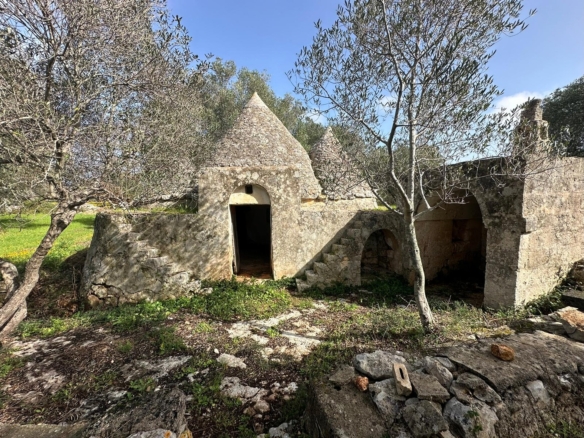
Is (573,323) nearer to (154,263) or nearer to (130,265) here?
(154,263)

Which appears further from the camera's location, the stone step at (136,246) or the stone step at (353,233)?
the stone step at (353,233)

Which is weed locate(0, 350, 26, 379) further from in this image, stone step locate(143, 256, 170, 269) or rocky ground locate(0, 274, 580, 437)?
stone step locate(143, 256, 170, 269)

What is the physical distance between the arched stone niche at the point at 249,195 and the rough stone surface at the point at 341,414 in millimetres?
5600

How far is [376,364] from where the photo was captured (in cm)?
338

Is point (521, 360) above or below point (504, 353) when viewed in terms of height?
below

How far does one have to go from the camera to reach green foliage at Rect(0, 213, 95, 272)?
28.6 feet

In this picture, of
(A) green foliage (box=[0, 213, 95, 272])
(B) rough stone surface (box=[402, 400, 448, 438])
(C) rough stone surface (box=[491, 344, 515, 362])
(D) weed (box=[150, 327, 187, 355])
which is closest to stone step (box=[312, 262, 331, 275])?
A: (D) weed (box=[150, 327, 187, 355])

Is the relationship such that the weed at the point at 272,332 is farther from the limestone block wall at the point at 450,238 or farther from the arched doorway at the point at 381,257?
the limestone block wall at the point at 450,238

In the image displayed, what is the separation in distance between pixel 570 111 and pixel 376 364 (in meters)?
27.6

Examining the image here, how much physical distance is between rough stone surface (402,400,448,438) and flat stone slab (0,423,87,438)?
3018 mm

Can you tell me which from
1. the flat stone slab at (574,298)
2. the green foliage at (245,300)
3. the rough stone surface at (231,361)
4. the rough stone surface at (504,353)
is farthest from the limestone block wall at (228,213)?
the flat stone slab at (574,298)

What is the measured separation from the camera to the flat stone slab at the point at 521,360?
332 cm

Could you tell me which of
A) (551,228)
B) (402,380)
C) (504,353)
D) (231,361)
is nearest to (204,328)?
(231,361)

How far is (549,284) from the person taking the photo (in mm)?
6797
